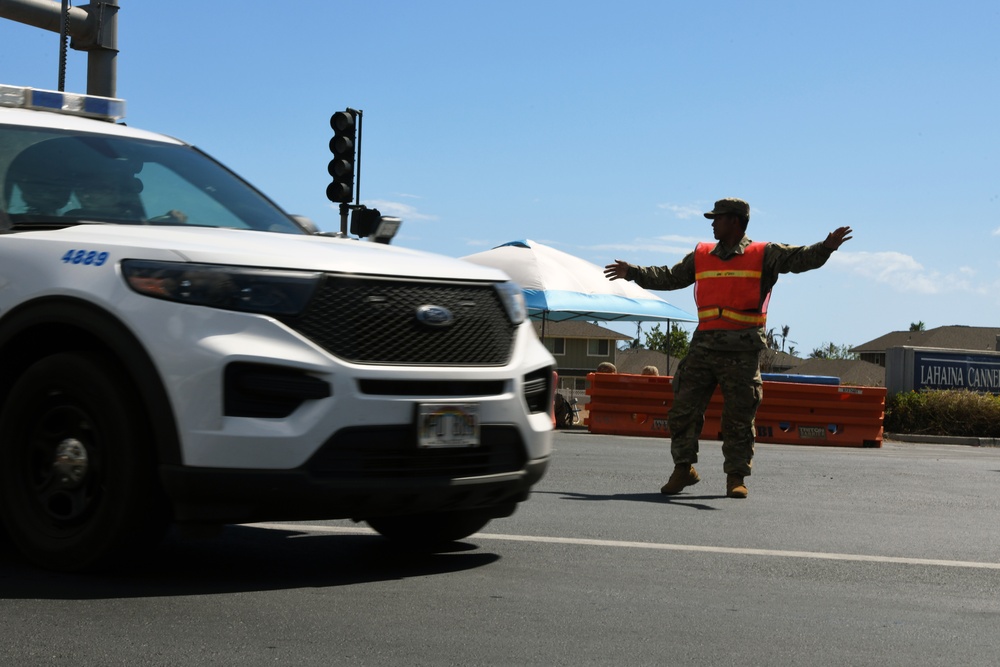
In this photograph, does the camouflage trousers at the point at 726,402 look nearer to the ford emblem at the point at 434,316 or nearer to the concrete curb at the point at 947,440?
the ford emblem at the point at 434,316

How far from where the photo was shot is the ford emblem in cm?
501

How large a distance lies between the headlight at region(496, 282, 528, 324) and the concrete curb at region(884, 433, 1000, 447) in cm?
1689

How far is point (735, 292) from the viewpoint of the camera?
28.9 feet

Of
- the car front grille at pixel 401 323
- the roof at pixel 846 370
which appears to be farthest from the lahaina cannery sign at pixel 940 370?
the roof at pixel 846 370

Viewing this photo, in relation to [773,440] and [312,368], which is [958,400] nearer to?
[773,440]

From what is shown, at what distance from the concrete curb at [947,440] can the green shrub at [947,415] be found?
437 millimetres

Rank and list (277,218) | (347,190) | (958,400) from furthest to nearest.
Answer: (958,400)
(347,190)
(277,218)

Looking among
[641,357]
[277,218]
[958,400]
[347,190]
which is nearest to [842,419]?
[958,400]

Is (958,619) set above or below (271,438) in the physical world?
below

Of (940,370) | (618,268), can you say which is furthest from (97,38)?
(940,370)

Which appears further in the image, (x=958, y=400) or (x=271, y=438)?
(x=958, y=400)

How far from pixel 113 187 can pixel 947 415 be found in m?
18.4

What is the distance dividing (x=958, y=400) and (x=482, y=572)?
59.6ft

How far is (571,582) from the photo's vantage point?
5141 millimetres
